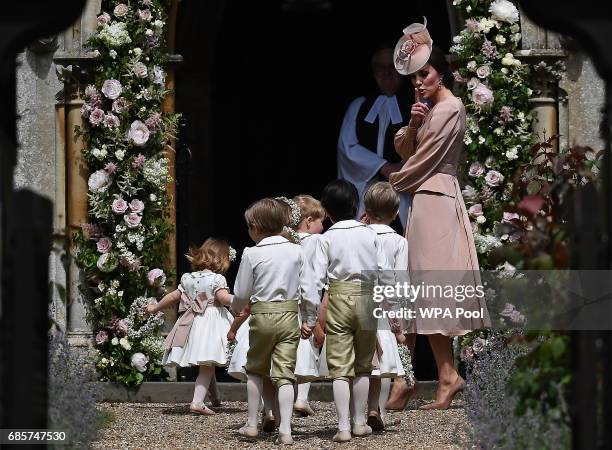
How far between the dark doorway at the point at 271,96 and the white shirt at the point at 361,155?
3.75 feet

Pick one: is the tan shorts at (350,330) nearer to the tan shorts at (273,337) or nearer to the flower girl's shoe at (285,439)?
the tan shorts at (273,337)

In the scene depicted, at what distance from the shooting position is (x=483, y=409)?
627cm

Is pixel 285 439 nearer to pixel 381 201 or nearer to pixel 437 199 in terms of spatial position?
pixel 381 201

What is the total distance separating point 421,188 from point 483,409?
8.96 ft

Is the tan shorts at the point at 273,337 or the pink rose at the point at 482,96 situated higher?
the pink rose at the point at 482,96

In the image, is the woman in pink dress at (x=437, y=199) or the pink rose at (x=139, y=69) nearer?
the woman in pink dress at (x=437, y=199)

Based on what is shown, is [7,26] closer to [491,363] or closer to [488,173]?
[491,363]

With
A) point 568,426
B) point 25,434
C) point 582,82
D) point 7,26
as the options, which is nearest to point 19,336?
point 25,434

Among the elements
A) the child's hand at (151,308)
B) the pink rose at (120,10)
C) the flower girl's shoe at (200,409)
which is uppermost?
the pink rose at (120,10)

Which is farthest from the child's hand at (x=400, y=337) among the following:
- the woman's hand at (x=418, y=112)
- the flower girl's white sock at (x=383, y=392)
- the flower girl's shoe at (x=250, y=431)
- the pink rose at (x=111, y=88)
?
the pink rose at (x=111, y=88)

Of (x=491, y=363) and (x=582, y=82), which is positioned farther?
(x=582, y=82)

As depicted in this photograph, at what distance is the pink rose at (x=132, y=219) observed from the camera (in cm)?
985

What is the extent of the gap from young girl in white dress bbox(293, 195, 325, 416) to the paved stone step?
2.54ft

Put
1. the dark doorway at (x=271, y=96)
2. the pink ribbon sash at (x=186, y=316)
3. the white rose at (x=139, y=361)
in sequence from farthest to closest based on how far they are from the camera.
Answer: the dark doorway at (x=271, y=96)
the white rose at (x=139, y=361)
the pink ribbon sash at (x=186, y=316)
